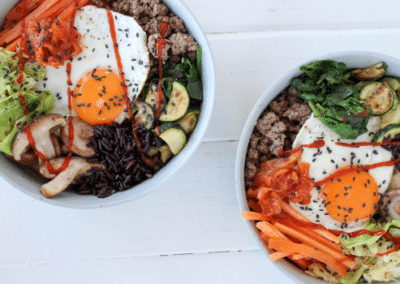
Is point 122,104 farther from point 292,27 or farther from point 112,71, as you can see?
point 292,27

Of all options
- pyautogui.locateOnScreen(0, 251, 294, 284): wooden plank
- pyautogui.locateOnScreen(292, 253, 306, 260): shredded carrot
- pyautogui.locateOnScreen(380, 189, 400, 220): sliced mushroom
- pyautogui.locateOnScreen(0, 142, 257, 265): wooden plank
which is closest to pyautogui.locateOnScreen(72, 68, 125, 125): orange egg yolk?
pyautogui.locateOnScreen(0, 142, 257, 265): wooden plank

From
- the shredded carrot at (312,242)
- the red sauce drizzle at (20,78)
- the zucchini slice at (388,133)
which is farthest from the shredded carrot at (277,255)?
the red sauce drizzle at (20,78)

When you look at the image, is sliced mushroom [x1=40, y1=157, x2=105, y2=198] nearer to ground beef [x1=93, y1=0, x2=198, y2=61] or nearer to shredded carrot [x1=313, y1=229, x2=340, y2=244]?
ground beef [x1=93, y1=0, x2=198, y2=61]

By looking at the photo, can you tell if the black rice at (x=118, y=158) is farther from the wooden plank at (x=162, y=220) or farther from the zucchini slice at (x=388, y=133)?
the zucchini slice at (x=388, y=133)

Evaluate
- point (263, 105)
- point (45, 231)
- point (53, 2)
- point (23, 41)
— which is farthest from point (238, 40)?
point (45, 231)

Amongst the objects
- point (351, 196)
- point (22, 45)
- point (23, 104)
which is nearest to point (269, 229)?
point (351, 196)

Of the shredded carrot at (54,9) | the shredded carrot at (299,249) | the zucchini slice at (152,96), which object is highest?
the shredded carrot at (54,9)
